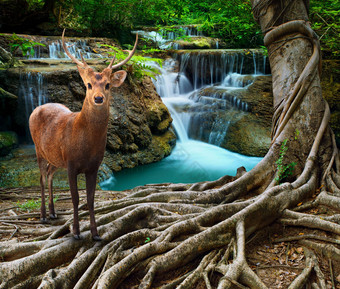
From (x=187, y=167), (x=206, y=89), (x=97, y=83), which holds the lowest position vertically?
(x=187, y=167)

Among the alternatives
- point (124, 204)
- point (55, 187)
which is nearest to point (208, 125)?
point (55, 187)

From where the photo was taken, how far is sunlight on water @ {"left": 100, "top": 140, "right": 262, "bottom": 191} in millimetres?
8039

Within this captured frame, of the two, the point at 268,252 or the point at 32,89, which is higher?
the point at 32,89

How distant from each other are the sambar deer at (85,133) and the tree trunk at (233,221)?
389mm

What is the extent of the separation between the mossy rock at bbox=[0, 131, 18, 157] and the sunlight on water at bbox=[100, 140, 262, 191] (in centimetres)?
272

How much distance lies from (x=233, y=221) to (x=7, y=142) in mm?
6838

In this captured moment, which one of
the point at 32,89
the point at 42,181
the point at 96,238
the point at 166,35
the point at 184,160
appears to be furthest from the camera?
the point at 166,35

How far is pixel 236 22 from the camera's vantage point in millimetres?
9211

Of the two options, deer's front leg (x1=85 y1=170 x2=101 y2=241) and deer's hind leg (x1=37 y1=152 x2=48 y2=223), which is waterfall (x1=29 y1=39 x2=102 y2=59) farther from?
deer's front leg (x1=85 y1=170 x2=101 y2=241)

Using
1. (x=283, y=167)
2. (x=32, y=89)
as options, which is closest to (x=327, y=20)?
(x=283, y=167)

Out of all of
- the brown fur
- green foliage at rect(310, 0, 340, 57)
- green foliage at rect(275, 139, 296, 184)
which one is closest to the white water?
green foliage at rect(310, 0, 340, 57)

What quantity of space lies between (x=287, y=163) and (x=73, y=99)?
6254mm

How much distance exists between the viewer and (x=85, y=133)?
2518mm

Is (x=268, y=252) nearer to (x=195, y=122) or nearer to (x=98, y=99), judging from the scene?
(x=98, y=99)
